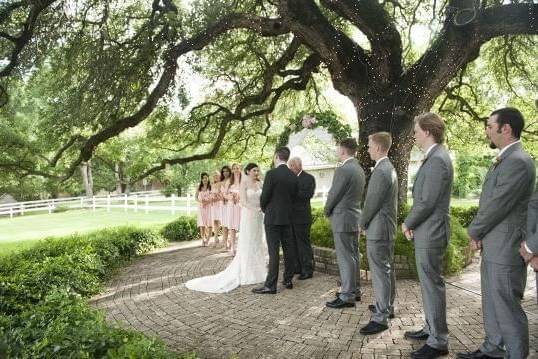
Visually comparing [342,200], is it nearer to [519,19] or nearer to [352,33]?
[519,19]

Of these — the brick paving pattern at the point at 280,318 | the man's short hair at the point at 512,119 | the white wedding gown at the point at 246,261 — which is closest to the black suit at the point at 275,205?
the brick paving pattern at the point at 280,318

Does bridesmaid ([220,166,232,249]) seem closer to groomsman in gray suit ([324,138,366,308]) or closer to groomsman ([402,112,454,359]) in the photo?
groomsman in gray suit ([324,138,366,308])

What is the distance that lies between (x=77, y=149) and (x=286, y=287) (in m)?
6.74

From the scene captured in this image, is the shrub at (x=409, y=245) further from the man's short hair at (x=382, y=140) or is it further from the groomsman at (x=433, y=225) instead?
the groomsman at (x=433, y=225)

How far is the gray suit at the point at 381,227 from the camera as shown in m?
5.34

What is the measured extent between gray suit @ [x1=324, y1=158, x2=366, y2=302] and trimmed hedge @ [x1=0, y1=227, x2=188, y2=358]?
322cm

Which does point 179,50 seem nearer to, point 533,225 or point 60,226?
point 533,225

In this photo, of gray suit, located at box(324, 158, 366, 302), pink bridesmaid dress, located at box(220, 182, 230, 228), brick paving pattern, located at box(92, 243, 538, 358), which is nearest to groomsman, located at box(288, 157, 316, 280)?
brick paving pattern, located at box(92, 243, 538, 358)

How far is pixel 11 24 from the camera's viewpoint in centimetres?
948

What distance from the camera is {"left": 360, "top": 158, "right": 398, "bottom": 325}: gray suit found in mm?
5340

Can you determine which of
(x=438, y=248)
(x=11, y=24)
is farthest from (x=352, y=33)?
(x=438, y=248)

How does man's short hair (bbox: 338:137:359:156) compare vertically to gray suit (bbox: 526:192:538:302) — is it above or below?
above

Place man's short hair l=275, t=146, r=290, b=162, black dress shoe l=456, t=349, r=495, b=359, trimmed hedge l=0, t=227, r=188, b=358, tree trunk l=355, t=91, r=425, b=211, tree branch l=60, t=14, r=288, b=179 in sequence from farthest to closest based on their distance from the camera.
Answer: tree trunk l=355, t=91, r=425, b=211, tree branch l=60, t=14, r=288, b=179, man's short hair l=275, t=146, r=290, b=162, black dress shoe l=456, t=349, r=495, b=359, trimmed hedge l=0, t=227, r=188, b=358

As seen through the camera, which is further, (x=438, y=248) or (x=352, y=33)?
(x=352, y=33)
